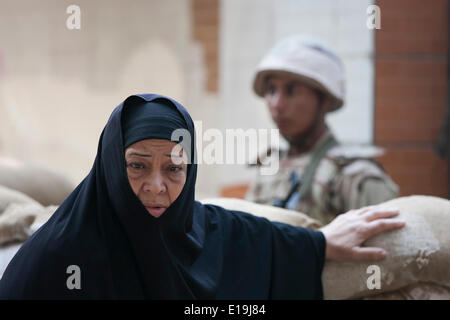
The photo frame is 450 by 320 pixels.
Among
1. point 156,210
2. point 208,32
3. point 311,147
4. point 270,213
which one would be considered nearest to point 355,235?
point 270,213

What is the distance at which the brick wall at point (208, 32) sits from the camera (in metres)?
3.81

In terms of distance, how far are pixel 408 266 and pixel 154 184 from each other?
0.61 m

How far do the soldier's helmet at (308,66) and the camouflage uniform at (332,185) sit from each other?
0.69 ft

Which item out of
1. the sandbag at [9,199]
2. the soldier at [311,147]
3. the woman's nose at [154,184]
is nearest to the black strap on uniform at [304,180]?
the soldier at [311,147]

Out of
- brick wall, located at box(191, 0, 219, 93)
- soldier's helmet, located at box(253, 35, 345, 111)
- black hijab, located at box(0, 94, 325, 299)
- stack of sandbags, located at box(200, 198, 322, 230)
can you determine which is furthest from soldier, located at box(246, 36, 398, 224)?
brick wall, located at box(191, 0, 219, 93)

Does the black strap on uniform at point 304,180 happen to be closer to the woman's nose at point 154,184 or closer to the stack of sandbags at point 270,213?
the stack of sandbags at point 270,213

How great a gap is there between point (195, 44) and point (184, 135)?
2.96 m

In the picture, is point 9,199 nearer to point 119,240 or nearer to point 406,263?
point 119,240

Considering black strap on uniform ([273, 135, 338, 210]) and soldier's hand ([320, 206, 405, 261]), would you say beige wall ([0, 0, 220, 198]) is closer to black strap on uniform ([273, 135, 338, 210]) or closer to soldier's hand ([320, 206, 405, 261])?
black strap on uniform ([273, 135, 338, 210])

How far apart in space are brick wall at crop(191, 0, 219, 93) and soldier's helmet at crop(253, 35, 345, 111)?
1.46 meters

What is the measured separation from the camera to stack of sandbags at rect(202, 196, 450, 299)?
1.27 metres

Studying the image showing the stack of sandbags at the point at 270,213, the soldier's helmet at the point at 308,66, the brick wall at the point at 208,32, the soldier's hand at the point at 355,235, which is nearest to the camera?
the soldier's hand at the point at 355,235

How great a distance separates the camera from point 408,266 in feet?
4.22
